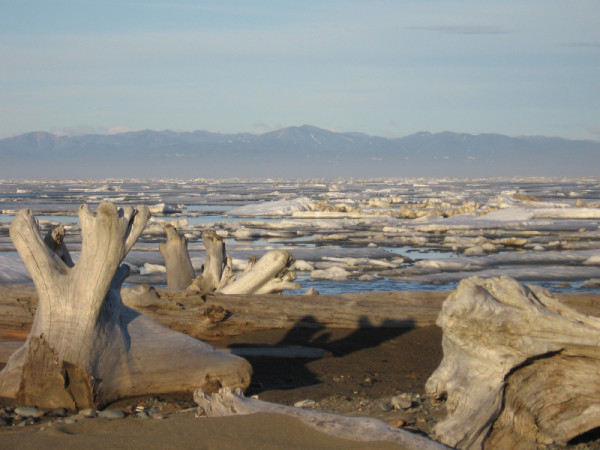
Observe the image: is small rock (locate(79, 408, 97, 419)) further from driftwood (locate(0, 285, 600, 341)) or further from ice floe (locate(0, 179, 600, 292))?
ice floe (locate(0, 179, 600, 292))

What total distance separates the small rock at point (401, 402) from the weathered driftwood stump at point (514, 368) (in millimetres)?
854

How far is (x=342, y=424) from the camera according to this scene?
12.2 feet

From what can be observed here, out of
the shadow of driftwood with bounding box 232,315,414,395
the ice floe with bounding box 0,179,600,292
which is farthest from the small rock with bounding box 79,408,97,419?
the ice floe with bounding box 0,179,600,292

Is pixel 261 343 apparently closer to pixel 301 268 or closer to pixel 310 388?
pixel 310 388

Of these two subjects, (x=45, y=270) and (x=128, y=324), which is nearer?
(x=45, y=270)

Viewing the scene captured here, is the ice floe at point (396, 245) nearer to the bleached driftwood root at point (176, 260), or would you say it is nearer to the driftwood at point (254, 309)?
the bleached driftwood root at point (176, 260)

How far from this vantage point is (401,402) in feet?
16.5

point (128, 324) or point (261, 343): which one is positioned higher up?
point (128, 324)

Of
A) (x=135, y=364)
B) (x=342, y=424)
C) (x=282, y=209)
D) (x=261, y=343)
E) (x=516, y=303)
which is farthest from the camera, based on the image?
(x=282, y=209)

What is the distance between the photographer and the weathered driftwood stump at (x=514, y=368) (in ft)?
13.0

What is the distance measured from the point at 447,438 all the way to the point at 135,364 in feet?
8.87

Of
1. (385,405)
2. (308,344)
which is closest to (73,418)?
(385,405)

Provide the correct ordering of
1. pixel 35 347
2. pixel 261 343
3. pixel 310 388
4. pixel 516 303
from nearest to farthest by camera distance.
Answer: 1. pixel 516 303
2. pixel 35 347
3. pixel 310 388
4. pixel 261 343

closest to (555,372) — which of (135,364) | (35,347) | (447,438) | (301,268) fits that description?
(447,438)
